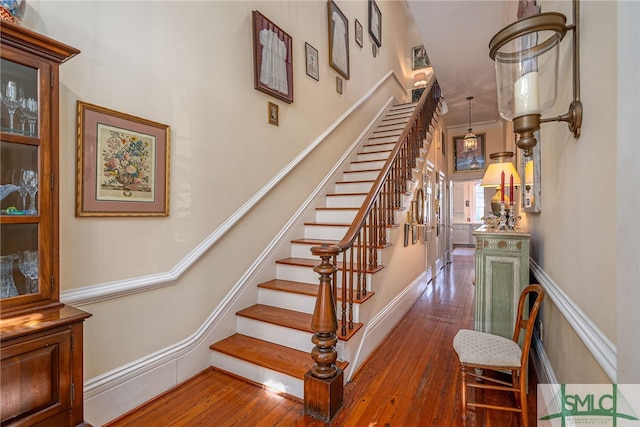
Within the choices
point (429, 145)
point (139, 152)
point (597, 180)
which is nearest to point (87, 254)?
point (139, 152)

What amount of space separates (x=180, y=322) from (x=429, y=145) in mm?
4486

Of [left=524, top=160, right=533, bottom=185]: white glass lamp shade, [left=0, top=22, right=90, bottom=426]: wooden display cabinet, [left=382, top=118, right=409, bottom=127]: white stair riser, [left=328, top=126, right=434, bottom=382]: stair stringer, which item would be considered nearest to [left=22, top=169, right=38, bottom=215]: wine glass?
[left=0, top=22, right=90, bottom=426]: wooden display cabinet

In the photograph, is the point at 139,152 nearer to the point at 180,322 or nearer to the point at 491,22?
the point at 180,322

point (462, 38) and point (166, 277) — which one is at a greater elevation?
point (462, 38)

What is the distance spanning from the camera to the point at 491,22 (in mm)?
3143

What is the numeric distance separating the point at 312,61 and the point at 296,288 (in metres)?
2.74

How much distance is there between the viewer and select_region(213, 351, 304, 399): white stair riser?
1.92 metres

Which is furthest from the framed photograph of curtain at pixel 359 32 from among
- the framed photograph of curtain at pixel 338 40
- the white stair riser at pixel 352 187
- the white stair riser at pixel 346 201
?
the white stair riser at pixel 346 201

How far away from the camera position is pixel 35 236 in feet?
4.10

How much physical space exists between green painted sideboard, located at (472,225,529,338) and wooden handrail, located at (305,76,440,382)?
849 millimetres

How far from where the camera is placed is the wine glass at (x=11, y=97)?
1.19m

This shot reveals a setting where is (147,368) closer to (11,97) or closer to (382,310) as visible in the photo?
(11,97)

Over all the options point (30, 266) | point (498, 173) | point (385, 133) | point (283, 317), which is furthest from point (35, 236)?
point (385, 133)

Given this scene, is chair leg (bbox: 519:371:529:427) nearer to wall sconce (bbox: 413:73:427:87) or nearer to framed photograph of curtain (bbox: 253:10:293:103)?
framed photograph of curtain (bbox: 253:10:293:103)
